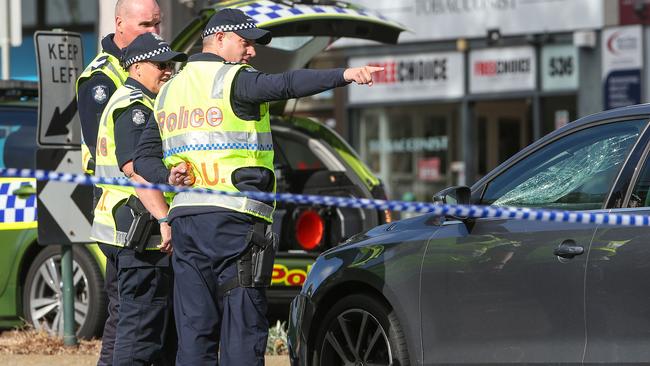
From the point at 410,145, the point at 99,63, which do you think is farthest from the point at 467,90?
the point at 99,63

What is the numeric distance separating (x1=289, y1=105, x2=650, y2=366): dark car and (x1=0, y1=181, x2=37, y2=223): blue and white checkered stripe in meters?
3.04

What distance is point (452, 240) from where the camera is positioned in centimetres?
632

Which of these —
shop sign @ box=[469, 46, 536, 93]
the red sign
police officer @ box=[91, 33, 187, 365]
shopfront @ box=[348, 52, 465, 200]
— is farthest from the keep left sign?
shopfront @ box=[348, 52, 465, 200]

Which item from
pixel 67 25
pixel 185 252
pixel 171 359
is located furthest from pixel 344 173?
pixel 67 25

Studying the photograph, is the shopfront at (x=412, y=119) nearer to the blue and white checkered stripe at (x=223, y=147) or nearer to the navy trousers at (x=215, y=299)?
the blue and white checkered stripe at (x=223, y=147)

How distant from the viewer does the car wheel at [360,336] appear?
6496 mm

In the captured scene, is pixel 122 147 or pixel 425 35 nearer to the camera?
pixel 122 147

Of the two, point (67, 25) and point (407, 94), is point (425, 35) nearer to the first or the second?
point (407, 94)

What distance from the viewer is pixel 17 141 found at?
974 cm

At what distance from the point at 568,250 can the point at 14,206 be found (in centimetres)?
471

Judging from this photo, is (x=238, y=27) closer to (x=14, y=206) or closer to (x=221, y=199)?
(x=221, y=199)

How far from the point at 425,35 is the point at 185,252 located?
15.5 metres

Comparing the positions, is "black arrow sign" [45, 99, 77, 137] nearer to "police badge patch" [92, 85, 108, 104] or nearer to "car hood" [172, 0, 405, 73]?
"car hood" [172, 0, 405, 73]

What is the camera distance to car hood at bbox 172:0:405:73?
8812 mm
